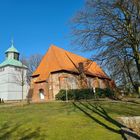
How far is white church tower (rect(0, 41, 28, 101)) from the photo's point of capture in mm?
54562

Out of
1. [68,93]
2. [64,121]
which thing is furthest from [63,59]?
[64,121]

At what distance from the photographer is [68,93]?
102ft

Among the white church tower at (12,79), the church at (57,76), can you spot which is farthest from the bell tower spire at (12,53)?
the church at (57,76)

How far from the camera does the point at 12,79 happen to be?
56.0 m

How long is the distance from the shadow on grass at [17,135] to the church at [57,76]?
74.5 ft

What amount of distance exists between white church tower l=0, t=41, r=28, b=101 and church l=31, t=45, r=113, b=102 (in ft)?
58.3

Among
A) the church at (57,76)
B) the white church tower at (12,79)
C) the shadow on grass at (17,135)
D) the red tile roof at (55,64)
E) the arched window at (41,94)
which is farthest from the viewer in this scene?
the white church tower at (12,79)

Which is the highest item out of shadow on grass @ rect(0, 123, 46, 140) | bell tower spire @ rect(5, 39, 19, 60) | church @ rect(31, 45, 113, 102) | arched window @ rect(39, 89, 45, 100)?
bell tower spire @ rect(5, 39, 19, 60)

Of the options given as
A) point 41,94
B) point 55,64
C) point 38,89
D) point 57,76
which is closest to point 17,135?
point 57,76

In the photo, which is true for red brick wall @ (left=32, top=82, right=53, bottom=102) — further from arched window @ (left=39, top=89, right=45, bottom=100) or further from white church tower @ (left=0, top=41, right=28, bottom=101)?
white church tower @ (left=0, top=41, right=28, bottom=101)

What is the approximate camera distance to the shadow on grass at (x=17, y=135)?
28.6ft

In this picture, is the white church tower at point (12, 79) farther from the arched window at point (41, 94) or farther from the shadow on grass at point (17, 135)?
the shadow on grass at point (17, 135)

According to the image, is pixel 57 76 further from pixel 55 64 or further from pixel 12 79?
pixel 12 79

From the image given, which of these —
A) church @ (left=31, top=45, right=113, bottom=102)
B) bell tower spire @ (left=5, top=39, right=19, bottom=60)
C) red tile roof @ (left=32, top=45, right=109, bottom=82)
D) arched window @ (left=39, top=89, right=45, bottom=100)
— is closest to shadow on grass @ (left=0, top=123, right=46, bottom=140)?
church @ (left=31, top=45, right=113, bottom=102)
